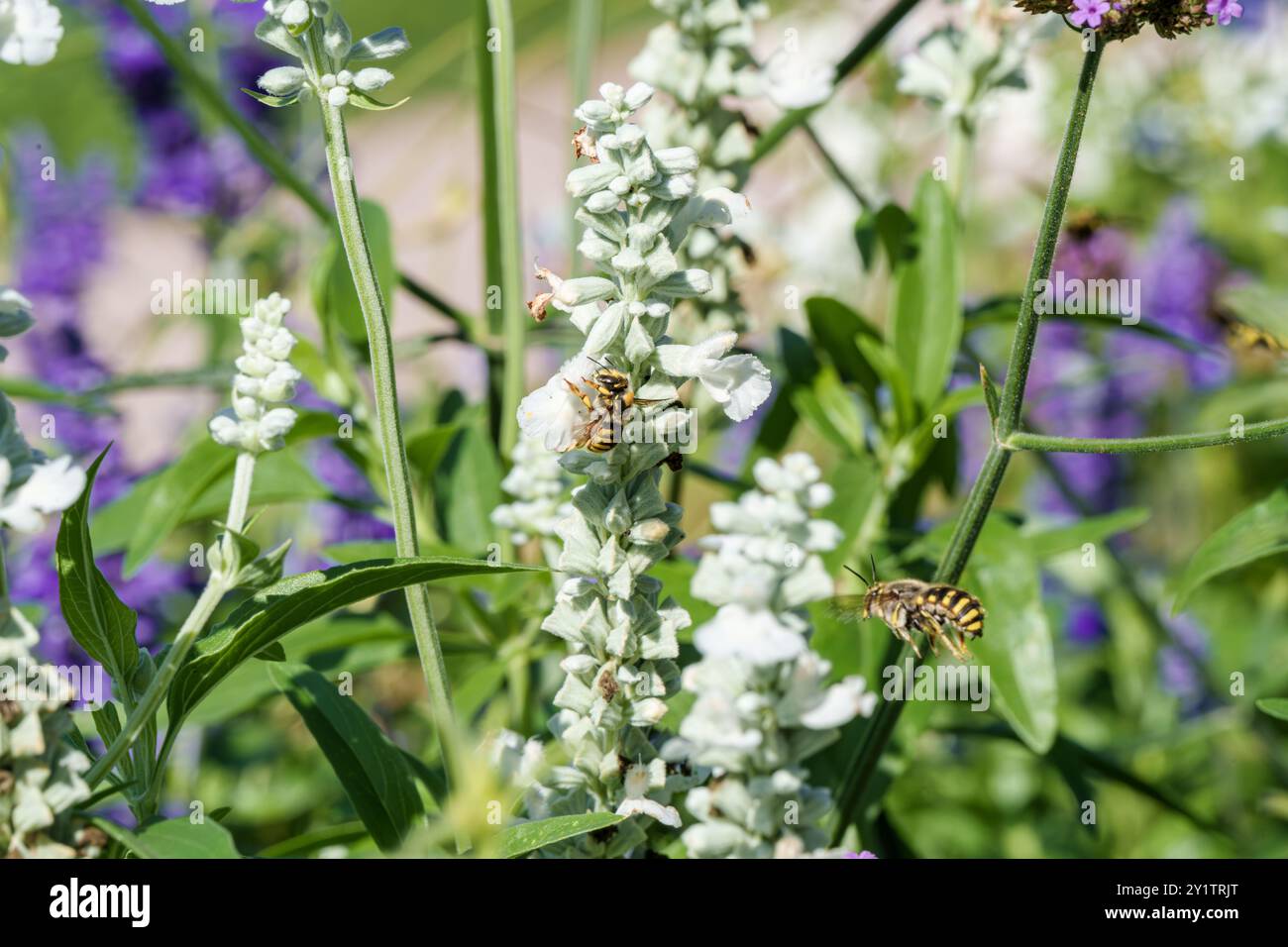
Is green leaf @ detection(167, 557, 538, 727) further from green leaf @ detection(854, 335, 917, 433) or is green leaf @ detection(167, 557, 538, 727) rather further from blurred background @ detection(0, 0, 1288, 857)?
green leaf @ detection(854, 335, 917, 433)

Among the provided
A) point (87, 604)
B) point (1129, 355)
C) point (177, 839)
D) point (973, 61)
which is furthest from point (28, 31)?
point (1129, 355)

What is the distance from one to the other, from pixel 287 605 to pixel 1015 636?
2.28 feet

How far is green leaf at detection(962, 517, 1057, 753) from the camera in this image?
1.20 metres

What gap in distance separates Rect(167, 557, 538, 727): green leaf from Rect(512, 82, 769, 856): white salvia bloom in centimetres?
6

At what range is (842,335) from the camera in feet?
5.16

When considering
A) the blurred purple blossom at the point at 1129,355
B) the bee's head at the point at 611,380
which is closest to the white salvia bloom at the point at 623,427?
the bee's head at the point at 611,380

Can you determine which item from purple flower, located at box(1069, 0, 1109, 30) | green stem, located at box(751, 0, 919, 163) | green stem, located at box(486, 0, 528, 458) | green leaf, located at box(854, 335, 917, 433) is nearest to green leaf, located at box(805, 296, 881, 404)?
green leaf, located at box(854, 335, 917, 433)

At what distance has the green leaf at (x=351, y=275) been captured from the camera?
153 cm

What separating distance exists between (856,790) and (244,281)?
1.60 m

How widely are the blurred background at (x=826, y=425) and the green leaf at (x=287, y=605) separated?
17.9 inches

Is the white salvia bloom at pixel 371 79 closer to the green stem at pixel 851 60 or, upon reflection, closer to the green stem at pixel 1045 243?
the green stem at pixel 1045 243

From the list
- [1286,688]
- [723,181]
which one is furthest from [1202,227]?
[723,181]

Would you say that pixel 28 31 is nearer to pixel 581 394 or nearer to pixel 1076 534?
pixel 581 394
